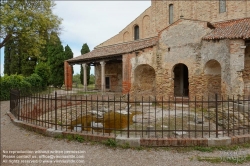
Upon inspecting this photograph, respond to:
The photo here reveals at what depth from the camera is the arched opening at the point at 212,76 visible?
40.1ft

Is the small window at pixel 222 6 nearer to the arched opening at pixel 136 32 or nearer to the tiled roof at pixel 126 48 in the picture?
the tiled roof at pixel 126 48

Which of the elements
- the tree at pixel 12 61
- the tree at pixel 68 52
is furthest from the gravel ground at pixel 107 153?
the tree at pixel 68 52

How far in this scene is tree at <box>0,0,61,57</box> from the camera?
53.9 ft

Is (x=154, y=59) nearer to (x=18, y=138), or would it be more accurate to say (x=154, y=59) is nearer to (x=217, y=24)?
(x=217, y=24)

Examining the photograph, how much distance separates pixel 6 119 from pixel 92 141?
5508 millimetres

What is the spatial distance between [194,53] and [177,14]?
5.95m

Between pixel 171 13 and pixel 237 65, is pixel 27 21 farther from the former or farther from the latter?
pixel 237 65

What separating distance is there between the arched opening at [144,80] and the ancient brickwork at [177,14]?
15.4 feet

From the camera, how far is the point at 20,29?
17484 millimetres

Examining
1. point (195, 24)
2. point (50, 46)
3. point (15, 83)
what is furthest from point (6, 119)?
point (50, 46)

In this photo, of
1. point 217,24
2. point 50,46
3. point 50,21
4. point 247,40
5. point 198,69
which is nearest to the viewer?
point 247,40

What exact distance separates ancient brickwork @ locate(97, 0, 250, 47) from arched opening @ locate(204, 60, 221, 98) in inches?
170

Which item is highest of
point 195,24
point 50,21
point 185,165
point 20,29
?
point 50,21

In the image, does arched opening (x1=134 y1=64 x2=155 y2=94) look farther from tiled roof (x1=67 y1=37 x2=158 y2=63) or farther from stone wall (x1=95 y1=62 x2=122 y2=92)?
stone wall (x1=95 y1=62 x2=122 y2=92)
